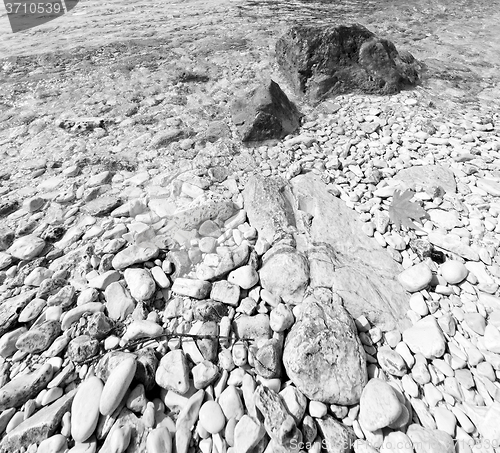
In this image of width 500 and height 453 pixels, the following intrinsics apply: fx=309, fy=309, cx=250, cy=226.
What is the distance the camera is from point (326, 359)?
1548 millimetres

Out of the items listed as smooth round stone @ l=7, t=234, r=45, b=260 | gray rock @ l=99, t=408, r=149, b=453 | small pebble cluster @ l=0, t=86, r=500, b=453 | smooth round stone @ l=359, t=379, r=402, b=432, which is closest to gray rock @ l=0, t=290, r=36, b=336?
small pebble cluster @ l=0, t=86, r=500, b=453

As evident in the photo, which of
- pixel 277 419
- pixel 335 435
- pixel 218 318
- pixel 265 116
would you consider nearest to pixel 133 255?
pixel 218 318

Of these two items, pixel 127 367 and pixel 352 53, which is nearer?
pixel 127 367

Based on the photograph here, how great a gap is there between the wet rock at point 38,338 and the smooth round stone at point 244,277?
42.1 inches

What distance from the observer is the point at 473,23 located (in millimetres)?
6168

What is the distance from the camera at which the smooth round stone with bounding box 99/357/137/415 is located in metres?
1.45

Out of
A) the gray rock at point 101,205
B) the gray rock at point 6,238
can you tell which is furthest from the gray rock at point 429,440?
the gray rock at point 6,238

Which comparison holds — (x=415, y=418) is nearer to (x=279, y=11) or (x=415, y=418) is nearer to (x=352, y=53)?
(x=352, y=53)

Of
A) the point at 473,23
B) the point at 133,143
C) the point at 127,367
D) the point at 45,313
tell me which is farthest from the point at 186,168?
the point at 473,23

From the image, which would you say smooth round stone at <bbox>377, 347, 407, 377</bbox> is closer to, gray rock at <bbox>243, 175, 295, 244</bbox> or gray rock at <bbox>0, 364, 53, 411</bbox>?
gray rock at <bbox>243, 175, 295, 244</bbox>

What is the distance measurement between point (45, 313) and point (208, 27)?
20.8 feet

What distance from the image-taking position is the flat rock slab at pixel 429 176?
2622mm

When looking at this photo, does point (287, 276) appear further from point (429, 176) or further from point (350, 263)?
point (429, 176)

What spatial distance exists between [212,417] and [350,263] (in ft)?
4.21
